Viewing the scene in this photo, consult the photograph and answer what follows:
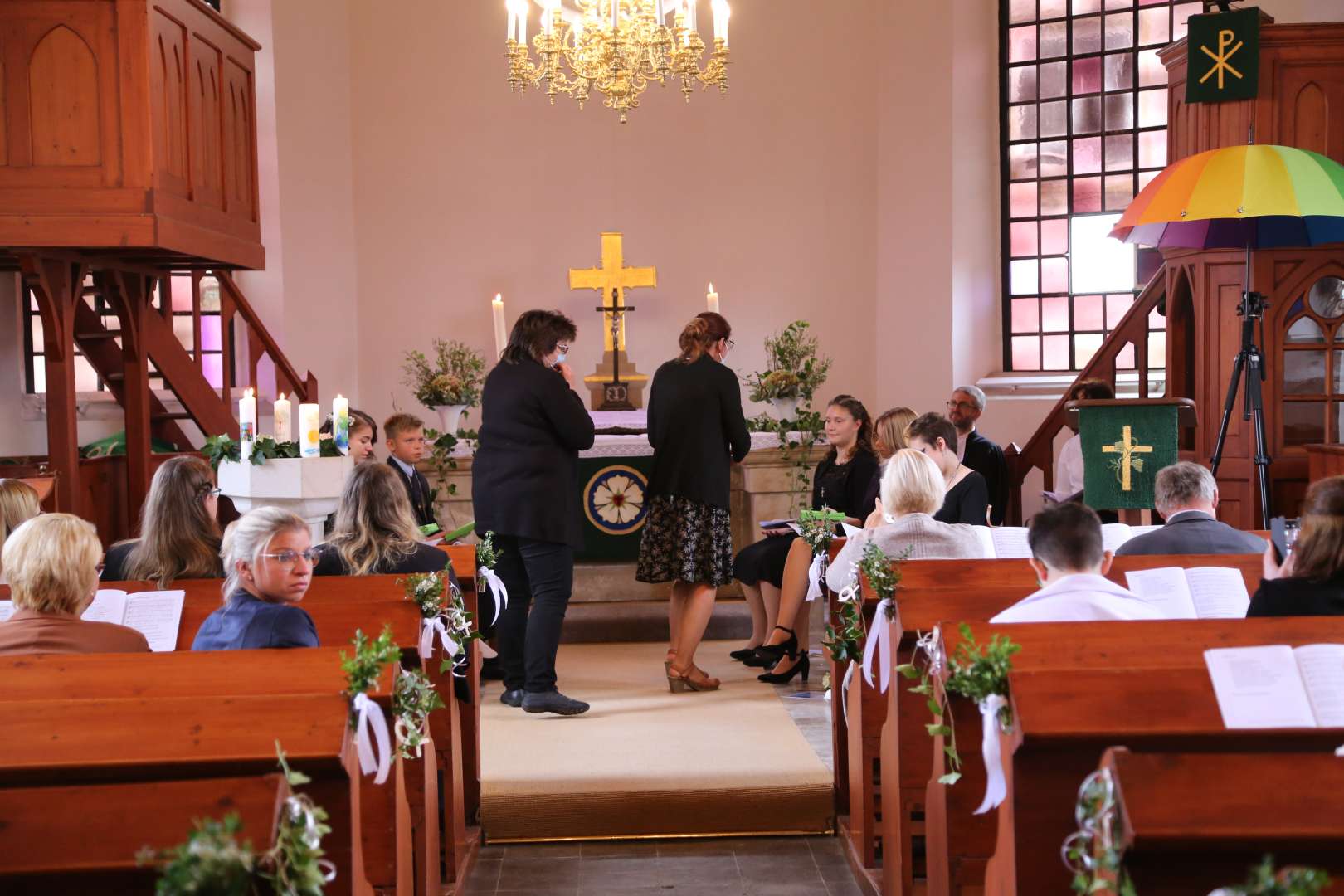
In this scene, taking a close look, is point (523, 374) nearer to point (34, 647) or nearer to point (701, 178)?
point (34, 647)

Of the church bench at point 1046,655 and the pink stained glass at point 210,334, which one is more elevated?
the pink stained glass at point 210,334

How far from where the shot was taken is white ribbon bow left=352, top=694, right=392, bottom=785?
2.72m

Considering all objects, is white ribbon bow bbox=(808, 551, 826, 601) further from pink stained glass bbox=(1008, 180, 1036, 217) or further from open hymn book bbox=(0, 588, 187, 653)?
pink stained glass bbox=(1008, 180, 1036, 217)

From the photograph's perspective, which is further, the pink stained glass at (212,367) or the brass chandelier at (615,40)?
the pink stained glass at (212,367)

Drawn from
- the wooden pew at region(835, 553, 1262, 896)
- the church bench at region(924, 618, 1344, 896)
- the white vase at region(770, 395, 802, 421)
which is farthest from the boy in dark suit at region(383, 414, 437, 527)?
the church bench at region(924, 618, 1344, 896)

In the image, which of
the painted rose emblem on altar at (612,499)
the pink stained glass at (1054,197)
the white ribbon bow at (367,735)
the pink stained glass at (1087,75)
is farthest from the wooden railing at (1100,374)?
the white ribbon bow at (367,735)

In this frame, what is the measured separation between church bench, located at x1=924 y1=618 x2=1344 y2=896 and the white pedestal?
8.61 feet

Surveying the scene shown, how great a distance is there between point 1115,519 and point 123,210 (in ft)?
18.8

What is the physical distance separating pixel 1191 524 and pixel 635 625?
150 inches

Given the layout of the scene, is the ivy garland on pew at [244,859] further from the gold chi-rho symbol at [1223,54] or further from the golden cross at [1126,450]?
the gold chi-rho symbol at [1223,54]

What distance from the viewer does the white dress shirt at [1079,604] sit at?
3.46 metres

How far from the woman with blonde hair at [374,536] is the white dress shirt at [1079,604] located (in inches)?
81.2

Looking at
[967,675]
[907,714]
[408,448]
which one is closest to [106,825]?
[967,675]

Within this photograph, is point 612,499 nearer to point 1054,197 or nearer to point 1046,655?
point 1054,197
